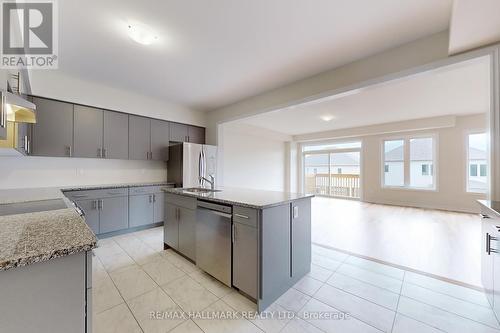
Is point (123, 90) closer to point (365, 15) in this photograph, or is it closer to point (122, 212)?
point (122, 212)

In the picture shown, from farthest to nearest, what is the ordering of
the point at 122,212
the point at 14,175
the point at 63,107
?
the point at 122,212 → the point at 63,107 → the point at 14,175

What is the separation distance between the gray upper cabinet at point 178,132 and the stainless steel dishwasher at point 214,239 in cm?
266

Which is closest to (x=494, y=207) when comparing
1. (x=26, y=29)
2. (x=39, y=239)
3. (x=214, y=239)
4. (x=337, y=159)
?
(x=214, y=239)

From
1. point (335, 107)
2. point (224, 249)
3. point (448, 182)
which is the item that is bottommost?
point (224, 249)

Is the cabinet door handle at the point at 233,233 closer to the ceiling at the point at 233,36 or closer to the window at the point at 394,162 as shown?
the ceiling at the point at 233,36

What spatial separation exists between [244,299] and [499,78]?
10.2ft

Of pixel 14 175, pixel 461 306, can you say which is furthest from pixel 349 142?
pixel 14 175

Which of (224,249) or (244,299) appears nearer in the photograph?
(244,299)

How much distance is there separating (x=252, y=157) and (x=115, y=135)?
387 cm

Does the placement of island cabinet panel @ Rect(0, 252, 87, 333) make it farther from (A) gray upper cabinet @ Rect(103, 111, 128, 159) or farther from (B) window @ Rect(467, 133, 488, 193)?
(B) window @ Rect(467, 133, 488, 193)

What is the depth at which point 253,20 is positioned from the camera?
1992mm

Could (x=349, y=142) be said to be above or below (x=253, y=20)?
below

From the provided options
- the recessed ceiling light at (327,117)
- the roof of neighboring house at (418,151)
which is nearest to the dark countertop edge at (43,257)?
the recessed ceiling light at (327,117)

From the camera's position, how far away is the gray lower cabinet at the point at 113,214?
336 cm
